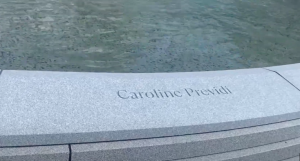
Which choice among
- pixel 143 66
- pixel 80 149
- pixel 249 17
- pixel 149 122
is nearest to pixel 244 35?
pixel 249 17

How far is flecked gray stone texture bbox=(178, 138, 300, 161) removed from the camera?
3594 mm

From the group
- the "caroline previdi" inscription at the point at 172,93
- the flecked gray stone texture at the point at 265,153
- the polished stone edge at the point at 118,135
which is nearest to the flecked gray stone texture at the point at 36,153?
the polished stone edge at the point at 118,135

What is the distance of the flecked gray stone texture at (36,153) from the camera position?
289cm

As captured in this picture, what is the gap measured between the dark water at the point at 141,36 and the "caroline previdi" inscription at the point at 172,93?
145 cm

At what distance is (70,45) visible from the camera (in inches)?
233

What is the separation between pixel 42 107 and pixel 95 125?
49 cm

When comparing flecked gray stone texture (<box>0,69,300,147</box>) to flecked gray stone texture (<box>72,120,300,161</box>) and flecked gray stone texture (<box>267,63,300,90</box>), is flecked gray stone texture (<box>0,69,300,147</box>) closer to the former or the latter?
flecked gray stone texture (<box>72,120,300,161</box>)

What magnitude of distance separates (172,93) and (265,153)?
1.05 meters

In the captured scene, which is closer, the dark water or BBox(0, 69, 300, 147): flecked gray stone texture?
BBox(0, 69, 300, 147): flecked gray stone texture

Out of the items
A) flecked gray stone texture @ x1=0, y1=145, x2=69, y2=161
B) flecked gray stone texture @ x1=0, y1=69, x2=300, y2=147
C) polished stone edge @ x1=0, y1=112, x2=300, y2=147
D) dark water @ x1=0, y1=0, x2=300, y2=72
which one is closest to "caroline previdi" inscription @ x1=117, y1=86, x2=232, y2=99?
flecked gray stone texture @ x1=0, y1=69, x2=300, y2=147

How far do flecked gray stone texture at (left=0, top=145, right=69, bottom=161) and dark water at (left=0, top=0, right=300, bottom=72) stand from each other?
87.3 inches

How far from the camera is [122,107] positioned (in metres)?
3.48

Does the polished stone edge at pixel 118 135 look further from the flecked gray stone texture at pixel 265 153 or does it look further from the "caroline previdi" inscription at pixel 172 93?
the "caroline previdi" inscription at pixel 172 93

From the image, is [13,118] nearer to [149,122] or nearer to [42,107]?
[42,107]
